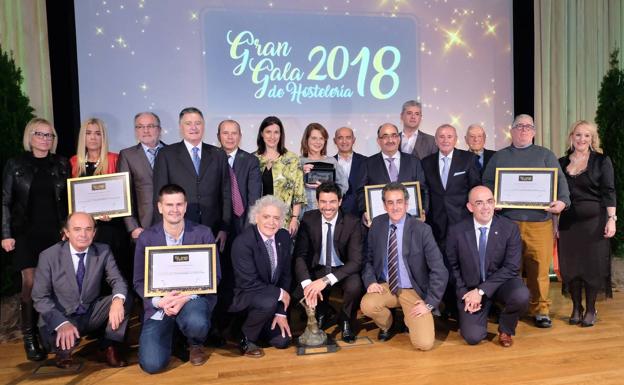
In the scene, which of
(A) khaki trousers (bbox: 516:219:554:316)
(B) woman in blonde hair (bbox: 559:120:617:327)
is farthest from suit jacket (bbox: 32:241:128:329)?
(B) woman in blonde hair (bbox: 559:120:617:327)

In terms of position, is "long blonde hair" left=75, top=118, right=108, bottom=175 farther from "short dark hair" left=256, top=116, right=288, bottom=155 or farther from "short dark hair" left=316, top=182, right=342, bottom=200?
"short dark hair" left=316, top=182, right=342, bottom=200

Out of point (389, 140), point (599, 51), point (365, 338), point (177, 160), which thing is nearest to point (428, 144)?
point (389, 140)

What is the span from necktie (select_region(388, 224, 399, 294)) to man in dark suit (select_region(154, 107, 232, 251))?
119 centimetres

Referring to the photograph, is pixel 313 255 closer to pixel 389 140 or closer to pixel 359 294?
pixel 359 294

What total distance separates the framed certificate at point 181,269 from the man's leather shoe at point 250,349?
1.54 feet

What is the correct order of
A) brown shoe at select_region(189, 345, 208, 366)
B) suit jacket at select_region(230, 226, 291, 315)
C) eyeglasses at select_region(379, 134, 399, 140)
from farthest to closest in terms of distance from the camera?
eyeglasses at select_region(379, 134, 399, 140) < suit jacket at select_region(230, 226, 291, 315) < brown shoe at select_region(189, 345, 208, 366)

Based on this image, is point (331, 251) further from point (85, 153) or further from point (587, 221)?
point (587, 221)

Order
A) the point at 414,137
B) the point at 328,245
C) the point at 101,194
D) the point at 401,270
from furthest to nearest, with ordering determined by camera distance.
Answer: the point at 414,137
the point at 328,245
the point at 401,270
the point at 101,194

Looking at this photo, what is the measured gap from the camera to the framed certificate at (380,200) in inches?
150

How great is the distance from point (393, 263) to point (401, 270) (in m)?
0.08

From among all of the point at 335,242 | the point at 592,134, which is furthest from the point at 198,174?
the point at 592,134

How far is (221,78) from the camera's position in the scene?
5.23 metres

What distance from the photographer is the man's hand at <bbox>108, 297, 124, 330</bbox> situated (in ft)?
10.1

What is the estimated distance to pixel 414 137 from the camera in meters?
4.47
